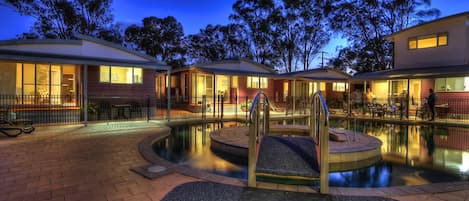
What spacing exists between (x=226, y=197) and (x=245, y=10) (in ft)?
111

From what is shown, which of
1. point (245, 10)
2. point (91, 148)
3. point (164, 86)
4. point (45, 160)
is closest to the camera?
point (45, 160)

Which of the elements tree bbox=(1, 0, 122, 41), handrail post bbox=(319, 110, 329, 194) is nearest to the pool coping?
handrail post bbox=(319, 110, 329, 194)

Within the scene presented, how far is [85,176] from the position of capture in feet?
13.4

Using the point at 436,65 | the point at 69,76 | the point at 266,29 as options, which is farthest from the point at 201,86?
the point at 266,29

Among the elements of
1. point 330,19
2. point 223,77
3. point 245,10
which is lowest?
point 223,77

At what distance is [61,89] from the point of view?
12484mm

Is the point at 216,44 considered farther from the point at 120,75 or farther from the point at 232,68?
the point at 120,75

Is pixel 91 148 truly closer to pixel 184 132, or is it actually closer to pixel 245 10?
pixel 184 132

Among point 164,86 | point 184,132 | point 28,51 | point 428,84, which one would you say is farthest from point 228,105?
point 428,84

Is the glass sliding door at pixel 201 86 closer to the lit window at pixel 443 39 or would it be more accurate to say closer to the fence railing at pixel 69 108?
the fence railing at pixel 69 108

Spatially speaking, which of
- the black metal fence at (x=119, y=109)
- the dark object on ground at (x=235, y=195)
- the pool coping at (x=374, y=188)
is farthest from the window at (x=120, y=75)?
the dark object on ground at (x=235, y=195)

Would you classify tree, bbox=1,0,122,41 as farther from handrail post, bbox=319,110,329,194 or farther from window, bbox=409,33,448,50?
window, bbox=409,33,448,50

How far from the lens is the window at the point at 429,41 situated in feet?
50.6

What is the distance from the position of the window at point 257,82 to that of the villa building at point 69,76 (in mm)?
7981
